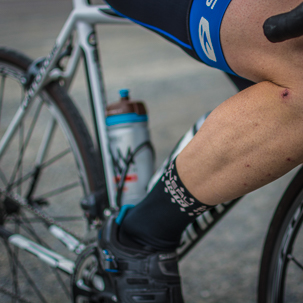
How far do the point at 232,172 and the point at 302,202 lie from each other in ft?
1.10

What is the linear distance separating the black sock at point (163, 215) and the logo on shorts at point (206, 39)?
227 millimetres

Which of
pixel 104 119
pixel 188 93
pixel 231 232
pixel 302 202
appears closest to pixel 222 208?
pixel 302 202

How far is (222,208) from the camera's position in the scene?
3.03 feet

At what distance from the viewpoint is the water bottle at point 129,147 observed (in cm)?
107

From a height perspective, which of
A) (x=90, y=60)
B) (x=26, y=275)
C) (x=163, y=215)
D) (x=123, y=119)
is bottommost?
(x=26, y=275)

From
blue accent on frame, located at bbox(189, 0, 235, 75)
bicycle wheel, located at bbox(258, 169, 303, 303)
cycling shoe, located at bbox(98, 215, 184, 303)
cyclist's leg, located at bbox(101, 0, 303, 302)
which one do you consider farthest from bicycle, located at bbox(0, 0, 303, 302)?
blue accent on frame, located at bbox(189, 0, 235, 75)

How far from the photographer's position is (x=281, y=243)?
89cm

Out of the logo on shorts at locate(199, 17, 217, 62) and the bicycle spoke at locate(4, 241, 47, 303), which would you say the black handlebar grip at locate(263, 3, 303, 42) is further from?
the bicycle spoke at locate(4, 241, 47, 303)

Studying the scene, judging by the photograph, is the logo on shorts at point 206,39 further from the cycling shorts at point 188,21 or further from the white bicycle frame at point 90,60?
the white bicycle frame at point 90,60

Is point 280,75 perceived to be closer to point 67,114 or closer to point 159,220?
point 159,220

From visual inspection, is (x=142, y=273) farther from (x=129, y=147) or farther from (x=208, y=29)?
(x=208, y=29)

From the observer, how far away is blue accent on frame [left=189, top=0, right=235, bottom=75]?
0.54 metres

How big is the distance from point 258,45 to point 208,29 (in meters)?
0.09

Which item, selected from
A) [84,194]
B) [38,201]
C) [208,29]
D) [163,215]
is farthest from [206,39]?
[38,201]
